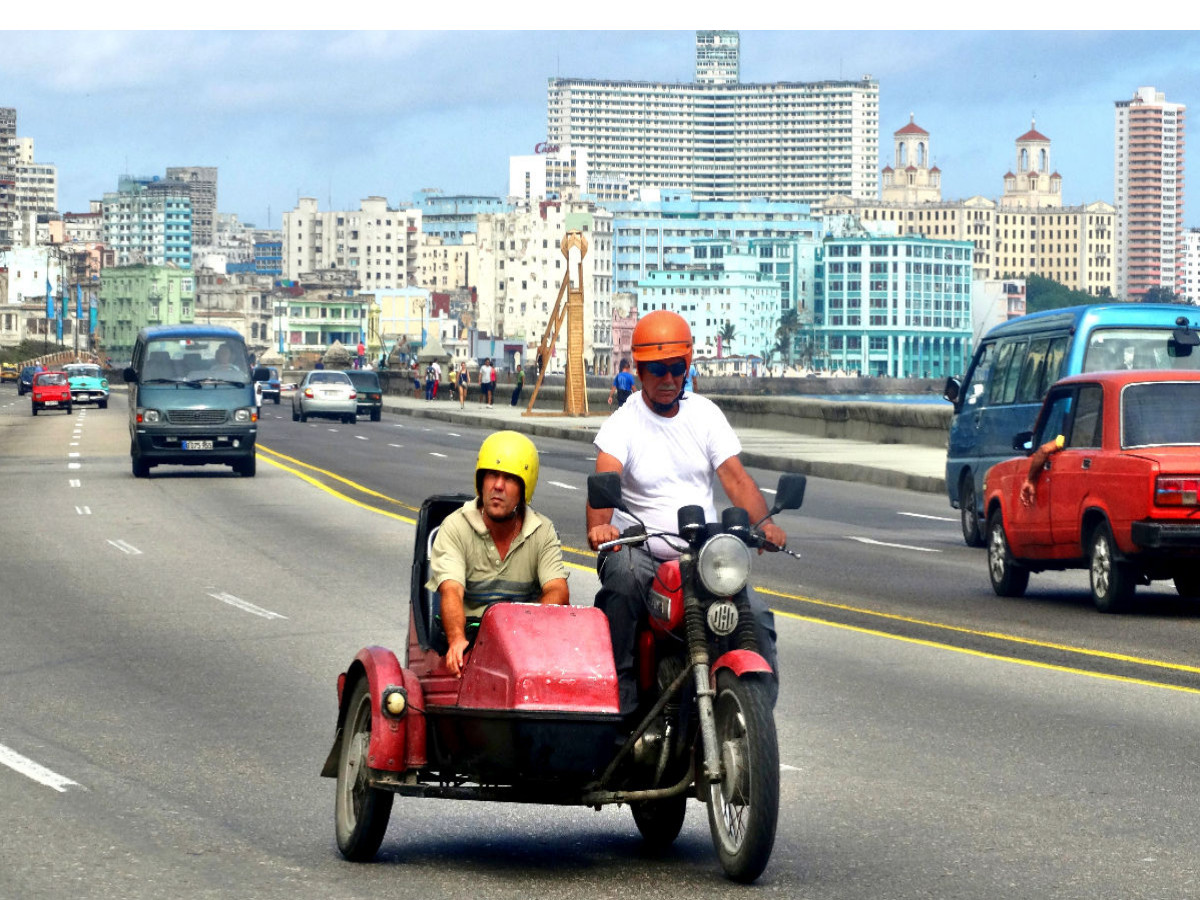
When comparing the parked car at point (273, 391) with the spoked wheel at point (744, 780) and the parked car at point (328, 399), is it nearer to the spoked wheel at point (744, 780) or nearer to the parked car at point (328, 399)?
the parked car at point (328, 399)

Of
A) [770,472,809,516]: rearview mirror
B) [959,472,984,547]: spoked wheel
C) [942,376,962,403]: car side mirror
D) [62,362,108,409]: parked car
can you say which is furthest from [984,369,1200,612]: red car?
[62,362,108,409]: parked car

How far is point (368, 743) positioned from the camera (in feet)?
22.7

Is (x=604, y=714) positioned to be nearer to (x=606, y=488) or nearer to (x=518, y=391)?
(x=606, y=488)

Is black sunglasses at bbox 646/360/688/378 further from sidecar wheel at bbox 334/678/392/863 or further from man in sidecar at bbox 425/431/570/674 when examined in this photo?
sidecar wheel at bbox 334/678/392/863

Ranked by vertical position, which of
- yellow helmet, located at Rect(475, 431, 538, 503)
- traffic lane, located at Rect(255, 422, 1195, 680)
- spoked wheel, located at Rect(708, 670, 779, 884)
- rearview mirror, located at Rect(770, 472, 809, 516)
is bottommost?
traffic lane, located at Rect(255, 422, 1195, 680)

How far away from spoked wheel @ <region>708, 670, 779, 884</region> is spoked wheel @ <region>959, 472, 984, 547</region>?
1516 cm

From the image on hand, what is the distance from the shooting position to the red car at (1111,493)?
14.4 meters

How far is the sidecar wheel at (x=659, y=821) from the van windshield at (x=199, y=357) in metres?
25.5

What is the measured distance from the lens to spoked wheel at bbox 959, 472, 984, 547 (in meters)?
21.4

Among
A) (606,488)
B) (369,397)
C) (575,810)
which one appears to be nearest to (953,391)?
(575,810)

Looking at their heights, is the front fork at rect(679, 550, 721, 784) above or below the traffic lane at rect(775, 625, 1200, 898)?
above

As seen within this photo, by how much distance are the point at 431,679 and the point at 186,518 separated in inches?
695

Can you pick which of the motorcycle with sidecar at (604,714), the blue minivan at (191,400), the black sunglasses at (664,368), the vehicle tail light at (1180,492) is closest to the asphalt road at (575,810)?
the motorcycle with sidecar at (604,714)

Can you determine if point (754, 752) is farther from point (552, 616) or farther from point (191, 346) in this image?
point (191, 346)
